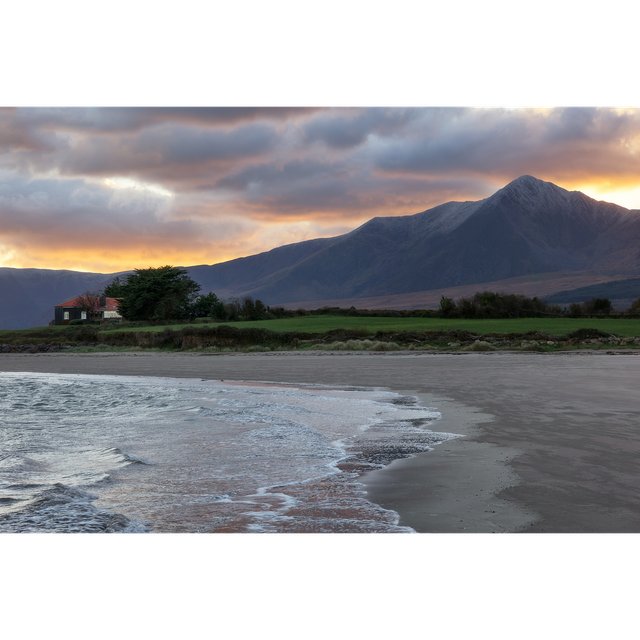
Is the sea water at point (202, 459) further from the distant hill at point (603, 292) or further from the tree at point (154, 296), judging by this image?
the distant hill at point (603, 292)

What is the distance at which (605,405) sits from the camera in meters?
10.9

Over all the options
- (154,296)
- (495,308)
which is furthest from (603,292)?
(154,296)

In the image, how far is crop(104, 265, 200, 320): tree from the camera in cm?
6419

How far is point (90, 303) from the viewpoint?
316 ft

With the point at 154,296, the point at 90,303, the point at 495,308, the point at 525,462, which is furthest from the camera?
the point at 90,303

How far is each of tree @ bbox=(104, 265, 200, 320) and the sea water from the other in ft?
166

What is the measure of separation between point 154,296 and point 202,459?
6355 centimetres

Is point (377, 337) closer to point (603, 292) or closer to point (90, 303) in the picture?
point (90, 303)

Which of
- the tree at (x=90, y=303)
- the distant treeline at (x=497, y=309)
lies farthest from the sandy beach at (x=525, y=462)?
the tree at (x=90, y=303)

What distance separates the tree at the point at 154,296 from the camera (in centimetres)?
6419

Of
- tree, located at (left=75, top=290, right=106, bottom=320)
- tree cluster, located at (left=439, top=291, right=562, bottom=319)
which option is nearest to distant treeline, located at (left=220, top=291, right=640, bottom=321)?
tree cluster, located at (left=439, top=291, right=562, bottom=319)

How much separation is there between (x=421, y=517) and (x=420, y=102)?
422 cm

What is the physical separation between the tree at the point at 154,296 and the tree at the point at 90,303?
24.8m

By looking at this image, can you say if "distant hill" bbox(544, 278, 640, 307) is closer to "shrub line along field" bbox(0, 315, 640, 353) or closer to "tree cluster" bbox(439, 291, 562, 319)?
"tree cluster" bbox(439, 291, 562, 319)
